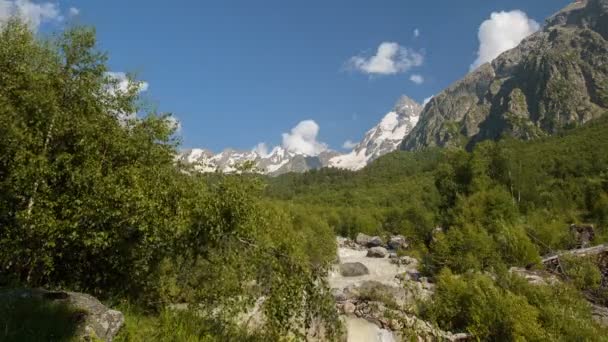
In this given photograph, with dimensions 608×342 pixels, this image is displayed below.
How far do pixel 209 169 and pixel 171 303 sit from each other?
4.79m

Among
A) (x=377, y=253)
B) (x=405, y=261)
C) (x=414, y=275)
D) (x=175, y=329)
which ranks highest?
(x=377, y=253)

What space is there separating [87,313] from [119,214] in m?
2.49

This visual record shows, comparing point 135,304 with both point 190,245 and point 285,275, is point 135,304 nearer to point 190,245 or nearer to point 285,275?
point 190,245

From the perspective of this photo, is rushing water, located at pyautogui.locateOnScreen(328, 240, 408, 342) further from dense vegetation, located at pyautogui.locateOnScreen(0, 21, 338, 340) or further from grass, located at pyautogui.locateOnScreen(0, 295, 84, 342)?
grass, located at pyautogui.locateOnScreen(0, 295, 84, 342)

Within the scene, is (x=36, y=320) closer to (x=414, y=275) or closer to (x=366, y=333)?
(x=366, y=333)

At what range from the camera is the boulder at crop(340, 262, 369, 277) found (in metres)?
45.7

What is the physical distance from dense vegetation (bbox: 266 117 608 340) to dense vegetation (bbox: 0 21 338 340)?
32.1ft

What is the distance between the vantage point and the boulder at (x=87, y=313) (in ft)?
29.7

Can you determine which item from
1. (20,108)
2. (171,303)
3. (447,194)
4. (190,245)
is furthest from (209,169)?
(447,194)

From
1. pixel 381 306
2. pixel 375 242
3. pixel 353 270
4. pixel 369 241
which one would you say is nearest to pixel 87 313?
pixel 381 306

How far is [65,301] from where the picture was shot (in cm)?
972

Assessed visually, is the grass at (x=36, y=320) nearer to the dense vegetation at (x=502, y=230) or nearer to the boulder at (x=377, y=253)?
the dense vegetation at (x=502, y=230)

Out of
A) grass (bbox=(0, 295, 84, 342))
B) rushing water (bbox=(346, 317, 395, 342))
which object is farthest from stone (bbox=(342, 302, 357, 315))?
grass (bbox=(0, 295, 84, 342))

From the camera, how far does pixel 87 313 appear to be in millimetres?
9414
